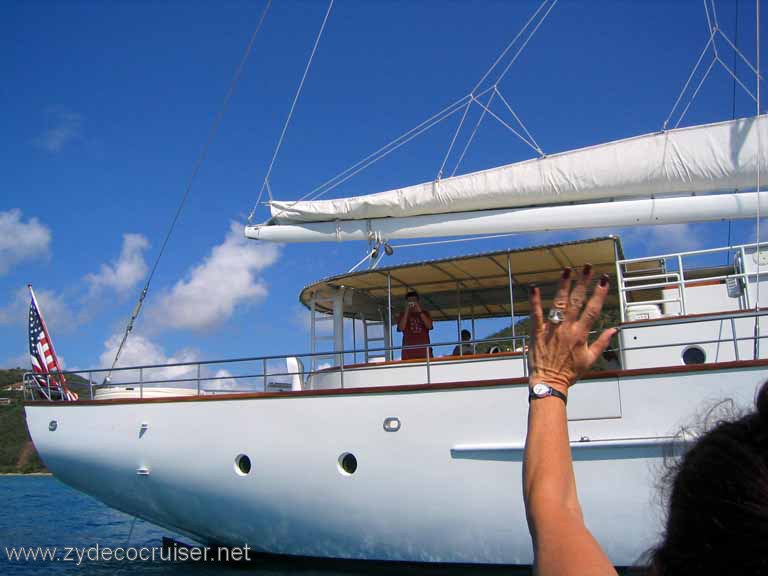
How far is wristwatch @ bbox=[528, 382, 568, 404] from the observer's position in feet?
4.79

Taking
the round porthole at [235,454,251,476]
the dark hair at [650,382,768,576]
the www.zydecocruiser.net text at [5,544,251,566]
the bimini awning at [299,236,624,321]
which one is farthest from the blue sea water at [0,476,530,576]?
the dark hair at [650,382,768,576]

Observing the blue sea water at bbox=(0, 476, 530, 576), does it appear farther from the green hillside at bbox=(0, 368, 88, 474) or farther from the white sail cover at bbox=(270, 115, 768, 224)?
the green hillside at bbox=(0, 368, 88, 474)

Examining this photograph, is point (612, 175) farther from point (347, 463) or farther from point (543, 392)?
point (543, 392)

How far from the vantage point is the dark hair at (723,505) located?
2.82 feet

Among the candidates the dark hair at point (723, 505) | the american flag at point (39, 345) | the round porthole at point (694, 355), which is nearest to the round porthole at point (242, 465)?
the american flag at point (39, 345)

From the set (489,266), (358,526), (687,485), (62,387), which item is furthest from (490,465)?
(62,387)

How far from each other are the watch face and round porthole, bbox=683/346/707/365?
21.8ft

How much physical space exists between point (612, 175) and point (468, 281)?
2706 millimetres

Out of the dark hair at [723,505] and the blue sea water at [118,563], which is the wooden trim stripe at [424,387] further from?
the dark hair at [723,505]

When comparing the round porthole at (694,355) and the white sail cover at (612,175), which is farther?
the white sail cover at (612,175)

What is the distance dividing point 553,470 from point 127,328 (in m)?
10.4

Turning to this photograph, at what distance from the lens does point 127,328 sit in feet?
35.1

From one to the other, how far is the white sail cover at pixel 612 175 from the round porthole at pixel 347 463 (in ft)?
13.9

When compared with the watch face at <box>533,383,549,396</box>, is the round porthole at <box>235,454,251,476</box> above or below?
below
